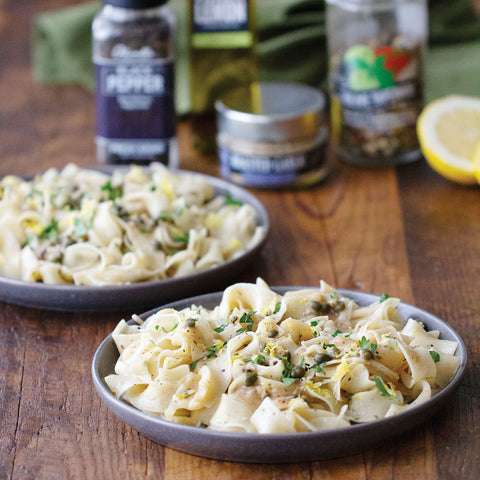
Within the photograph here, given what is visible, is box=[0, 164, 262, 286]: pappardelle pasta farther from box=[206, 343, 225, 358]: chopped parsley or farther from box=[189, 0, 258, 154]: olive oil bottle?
box=[189, 0, 258, 154]: olive oil bottle

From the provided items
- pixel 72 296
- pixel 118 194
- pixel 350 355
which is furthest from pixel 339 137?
pixel 350 355

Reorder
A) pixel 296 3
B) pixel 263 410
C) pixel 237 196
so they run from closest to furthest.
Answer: pixel 263 410
pixel 237 196
pixel 296 3

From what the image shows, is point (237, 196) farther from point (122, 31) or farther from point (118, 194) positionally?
point (122, 31)

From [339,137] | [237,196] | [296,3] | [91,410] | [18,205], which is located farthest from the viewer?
[296,3]

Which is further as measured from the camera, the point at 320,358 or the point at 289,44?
the point at 289,44

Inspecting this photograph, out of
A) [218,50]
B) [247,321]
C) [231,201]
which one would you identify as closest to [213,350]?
[247,321]

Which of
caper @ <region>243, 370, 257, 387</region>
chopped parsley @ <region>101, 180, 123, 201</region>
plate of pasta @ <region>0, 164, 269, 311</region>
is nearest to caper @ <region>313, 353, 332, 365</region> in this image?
caper @ <region>243, 370, 257, 387</region>

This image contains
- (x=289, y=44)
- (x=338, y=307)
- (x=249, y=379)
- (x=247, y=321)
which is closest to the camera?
(x=249, y=379)

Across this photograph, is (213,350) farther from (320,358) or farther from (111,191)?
(111,191)
